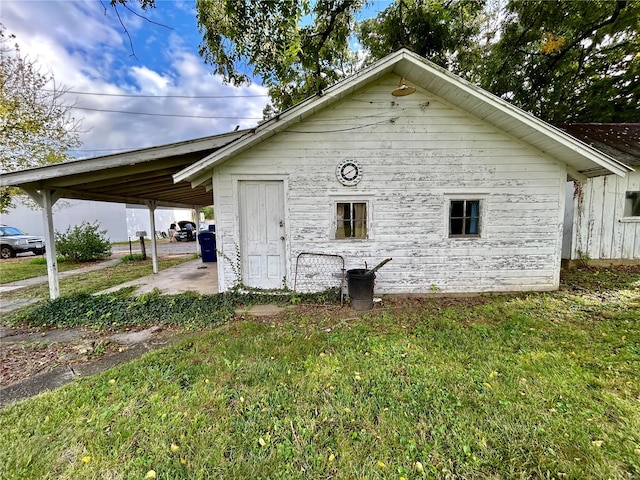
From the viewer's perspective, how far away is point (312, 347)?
3504 millimetres

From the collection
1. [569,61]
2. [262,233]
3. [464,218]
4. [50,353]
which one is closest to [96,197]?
[50,353]

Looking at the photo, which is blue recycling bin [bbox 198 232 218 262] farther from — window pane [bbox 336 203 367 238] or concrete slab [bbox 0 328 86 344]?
window pane [bbox 336 203 367 238]

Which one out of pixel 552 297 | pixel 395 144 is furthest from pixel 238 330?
pixel 552 297

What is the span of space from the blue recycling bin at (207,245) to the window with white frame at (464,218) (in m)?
7.66

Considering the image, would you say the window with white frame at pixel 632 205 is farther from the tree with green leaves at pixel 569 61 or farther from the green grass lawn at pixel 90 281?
the green grass lawn at pixel 90 281

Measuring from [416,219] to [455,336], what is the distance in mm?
2492

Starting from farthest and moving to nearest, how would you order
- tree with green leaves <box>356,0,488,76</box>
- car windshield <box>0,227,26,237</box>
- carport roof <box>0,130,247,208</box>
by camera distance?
car windshield <box>0,227,26,237</box> < tree with green leaves <box>356,0,488,76</box> < carport roof <box>0,130,247,208</box>

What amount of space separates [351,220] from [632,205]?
8114mm

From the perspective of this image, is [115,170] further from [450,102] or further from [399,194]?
[450,102]

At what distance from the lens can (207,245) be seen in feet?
31.7

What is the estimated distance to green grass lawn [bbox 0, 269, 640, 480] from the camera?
6.01 ft

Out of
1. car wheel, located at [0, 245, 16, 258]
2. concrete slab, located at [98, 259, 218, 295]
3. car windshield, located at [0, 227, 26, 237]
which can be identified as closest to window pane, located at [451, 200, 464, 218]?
concrete slab, located at [98, 259, 218, 295]

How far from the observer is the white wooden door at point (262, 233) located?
5445mm

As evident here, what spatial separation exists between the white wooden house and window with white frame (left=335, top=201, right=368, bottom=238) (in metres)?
0.02
